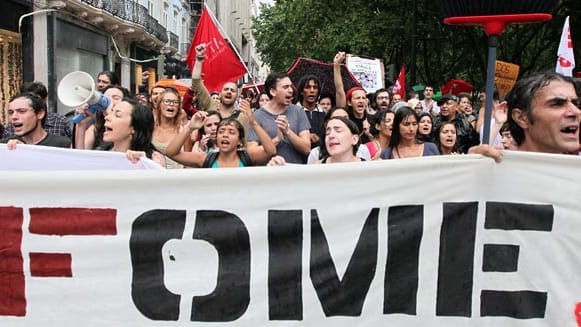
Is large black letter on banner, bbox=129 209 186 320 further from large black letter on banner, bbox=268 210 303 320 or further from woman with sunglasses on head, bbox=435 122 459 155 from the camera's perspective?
woman with sunglasses on head, bbox=435 122 459 155

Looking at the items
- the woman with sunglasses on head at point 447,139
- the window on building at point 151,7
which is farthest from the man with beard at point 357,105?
the window on building at point 151,7

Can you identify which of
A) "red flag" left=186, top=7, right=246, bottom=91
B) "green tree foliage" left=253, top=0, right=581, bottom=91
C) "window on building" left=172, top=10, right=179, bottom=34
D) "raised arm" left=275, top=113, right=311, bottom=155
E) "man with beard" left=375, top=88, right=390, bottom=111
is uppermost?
"window on building" left=172, top=10, right=179, bottom=34

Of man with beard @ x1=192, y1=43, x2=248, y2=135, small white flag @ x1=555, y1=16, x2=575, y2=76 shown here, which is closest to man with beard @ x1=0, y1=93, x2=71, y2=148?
man with beard @ x1=192, y1=43, x2=248, y2=135

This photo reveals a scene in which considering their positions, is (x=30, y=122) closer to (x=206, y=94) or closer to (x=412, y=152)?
(x=206, y=94)

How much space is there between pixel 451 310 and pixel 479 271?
204 mm

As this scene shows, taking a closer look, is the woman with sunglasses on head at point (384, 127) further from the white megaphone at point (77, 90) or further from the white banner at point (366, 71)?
the white banner at point (366, 71)

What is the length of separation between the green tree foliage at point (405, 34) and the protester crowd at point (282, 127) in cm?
1334

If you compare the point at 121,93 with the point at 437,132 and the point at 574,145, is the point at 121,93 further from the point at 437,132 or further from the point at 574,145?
the point at 574,145

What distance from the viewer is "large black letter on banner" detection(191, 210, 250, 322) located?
3.16 m

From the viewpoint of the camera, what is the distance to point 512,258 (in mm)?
3146

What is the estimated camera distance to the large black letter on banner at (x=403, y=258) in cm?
314

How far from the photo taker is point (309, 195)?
10.4 feet

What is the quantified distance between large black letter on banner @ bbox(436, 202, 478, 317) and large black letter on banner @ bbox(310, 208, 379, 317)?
0.30 meters

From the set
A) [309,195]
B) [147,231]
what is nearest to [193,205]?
[147,231]
